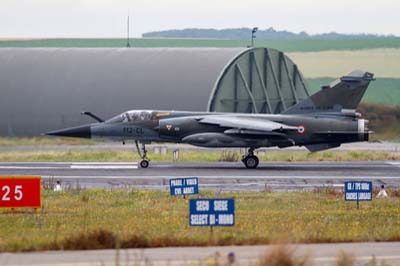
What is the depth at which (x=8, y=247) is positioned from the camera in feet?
56.0

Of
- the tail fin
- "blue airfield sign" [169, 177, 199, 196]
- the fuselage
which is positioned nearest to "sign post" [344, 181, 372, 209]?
"blue airfield sign" [169, 177, 199, 196]

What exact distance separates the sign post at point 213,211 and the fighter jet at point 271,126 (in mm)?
20457

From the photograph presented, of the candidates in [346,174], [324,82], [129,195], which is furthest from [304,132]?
[324,82]

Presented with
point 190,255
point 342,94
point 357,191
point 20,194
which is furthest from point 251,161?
point 190,255

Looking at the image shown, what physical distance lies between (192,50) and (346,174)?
898 inches

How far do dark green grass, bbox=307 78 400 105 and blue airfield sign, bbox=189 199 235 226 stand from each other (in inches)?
1944

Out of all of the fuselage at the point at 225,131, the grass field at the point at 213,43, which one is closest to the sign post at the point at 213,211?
the fuselage at the point at 225,131

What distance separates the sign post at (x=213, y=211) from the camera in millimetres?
18242

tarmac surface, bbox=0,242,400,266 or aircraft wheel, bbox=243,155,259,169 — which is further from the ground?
tarmac surface, bbox=0,242,400,266

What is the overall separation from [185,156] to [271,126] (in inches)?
281

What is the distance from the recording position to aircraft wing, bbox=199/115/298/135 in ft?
128

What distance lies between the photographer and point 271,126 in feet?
128

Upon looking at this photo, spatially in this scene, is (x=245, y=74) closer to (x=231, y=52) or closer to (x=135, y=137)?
(x=231, y=52)

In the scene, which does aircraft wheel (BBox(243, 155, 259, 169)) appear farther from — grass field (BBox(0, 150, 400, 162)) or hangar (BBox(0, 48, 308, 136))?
hangar (BBox(0, 48, 308, 136))
